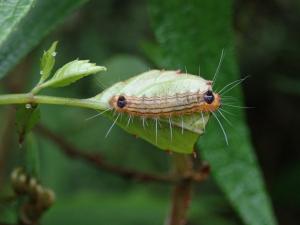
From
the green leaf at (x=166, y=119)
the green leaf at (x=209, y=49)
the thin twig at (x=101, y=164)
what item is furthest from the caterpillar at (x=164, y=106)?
the thin twig at (x=101, y=164)

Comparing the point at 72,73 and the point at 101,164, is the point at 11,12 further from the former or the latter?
the point at 101,164

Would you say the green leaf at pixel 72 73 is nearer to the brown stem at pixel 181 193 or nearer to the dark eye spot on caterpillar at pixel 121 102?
the dark eye spot on caterpillar at pixel 121 102

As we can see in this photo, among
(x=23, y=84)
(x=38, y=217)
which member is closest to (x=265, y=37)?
(x=23, y=84)

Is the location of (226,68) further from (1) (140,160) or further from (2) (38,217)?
(1) (140,160)

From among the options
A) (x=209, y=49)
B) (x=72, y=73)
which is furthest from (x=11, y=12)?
(x=209, y=49)

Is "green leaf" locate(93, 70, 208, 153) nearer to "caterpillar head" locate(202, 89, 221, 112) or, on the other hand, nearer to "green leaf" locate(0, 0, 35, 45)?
"caterpillar head" locate(202, 89, 221, 112)

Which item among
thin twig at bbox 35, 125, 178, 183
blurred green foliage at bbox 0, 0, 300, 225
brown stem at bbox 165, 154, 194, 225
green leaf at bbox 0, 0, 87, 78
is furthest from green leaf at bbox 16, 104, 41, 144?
blurred green foliage at bbox 0, 0, 300, 225
